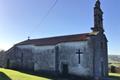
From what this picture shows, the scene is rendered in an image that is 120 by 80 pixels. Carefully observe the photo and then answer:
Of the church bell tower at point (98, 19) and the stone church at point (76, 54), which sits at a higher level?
the church bell tower at point (98, 19)

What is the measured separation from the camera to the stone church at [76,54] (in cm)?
3238

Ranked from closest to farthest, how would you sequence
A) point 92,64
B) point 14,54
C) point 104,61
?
point 92,64 < point 104,61 < point 14,54

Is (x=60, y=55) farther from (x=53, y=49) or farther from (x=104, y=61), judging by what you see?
(x=104, y=61)

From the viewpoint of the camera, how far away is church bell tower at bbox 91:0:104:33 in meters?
34.6

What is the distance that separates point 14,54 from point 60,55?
14.5 metres

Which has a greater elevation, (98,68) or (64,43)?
(64,43)

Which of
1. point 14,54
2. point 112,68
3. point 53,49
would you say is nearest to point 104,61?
point 53,49

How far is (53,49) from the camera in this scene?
37000 millimetres

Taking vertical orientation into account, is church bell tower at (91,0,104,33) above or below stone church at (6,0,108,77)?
above

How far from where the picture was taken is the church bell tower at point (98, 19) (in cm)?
3456

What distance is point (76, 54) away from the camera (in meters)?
33.3

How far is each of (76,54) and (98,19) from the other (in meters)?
6.36

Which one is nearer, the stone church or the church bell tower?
the stone church

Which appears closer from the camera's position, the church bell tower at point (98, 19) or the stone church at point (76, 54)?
the stone church at point (76, 54)
